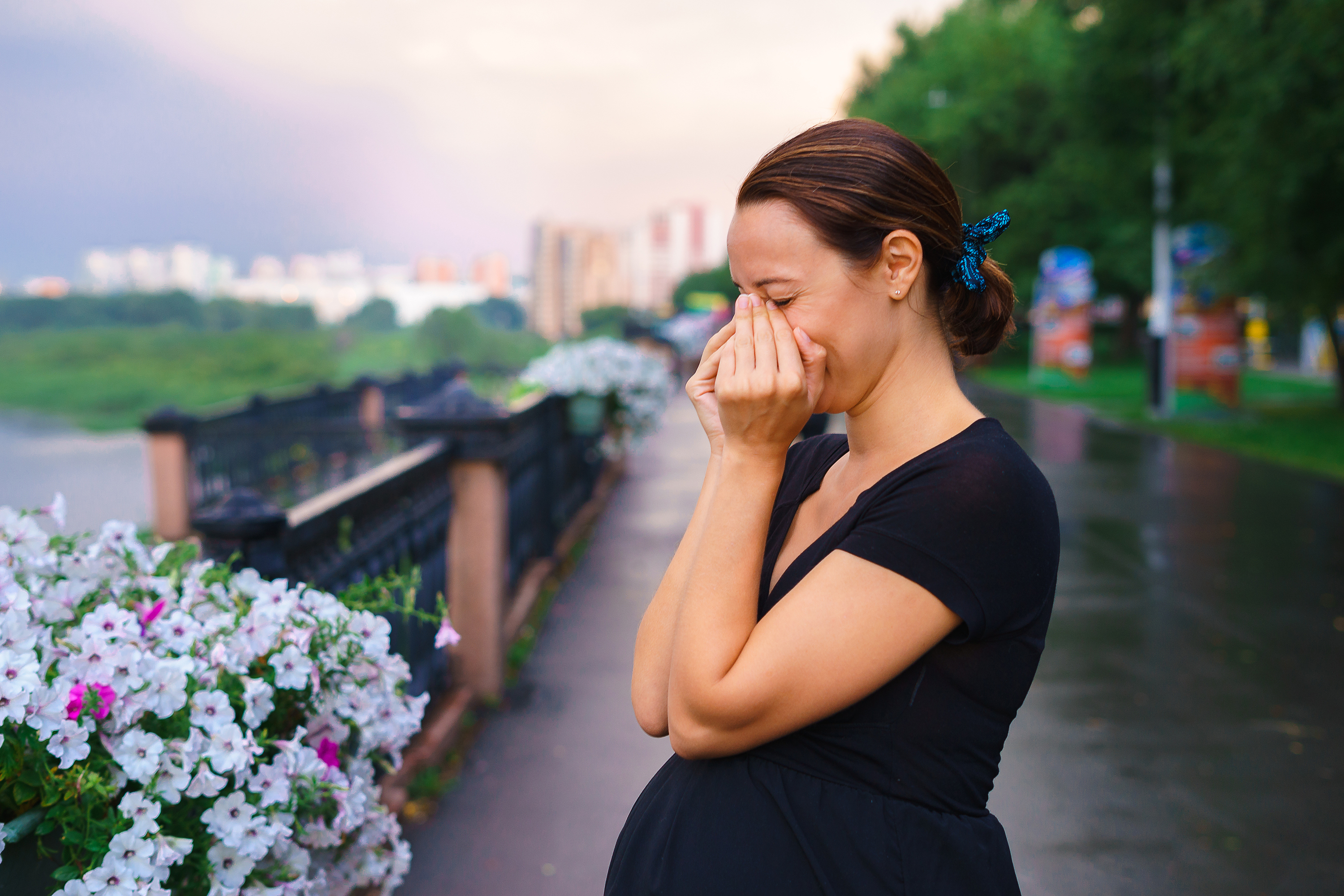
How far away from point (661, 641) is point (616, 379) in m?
8.89

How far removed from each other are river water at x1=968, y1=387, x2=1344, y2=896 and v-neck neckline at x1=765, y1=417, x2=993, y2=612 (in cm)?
248

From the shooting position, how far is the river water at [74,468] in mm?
10617

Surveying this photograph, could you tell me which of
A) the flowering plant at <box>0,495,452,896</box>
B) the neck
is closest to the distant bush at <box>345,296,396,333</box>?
the flowering plant at <box>0,495,452,896</box>

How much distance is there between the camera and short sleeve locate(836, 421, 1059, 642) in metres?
1.26

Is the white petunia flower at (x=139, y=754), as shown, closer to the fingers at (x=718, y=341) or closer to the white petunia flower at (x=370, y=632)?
the white petunia flower at (x=370, y=632)

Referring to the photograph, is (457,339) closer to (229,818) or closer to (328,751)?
(328,751)

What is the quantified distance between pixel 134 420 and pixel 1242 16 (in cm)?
1667

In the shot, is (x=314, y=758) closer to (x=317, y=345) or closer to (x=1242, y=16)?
(x=1242, y=16)

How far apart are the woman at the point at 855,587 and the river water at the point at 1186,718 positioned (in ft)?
8.19

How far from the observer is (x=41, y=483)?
12492 millimetres

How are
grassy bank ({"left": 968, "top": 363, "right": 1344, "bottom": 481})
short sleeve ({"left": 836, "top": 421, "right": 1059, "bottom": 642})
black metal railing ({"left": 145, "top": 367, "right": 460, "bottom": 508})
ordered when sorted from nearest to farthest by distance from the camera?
short sleeve ({"left": 836, "top": 421, "right": 1059, "bottom": 642})
black metal railing ({"left": 145, "top": 367, "right": 460, "bottom": 508})
grassy bank ({"left": 968, "top": 363, "right": 1344, "bottom": 481})

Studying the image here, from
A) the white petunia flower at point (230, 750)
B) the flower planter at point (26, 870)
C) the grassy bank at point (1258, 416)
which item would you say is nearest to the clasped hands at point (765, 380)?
the white petunia flower at point (230, 750)

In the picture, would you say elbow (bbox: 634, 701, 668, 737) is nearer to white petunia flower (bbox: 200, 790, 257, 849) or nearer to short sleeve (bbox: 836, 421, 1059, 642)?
short sleeve (bbox: 836, 421, 1059, 642)

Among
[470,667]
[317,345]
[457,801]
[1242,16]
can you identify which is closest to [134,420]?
[317,345]
